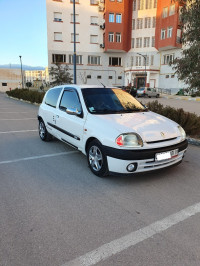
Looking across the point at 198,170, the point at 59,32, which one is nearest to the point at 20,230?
the point at 198,170

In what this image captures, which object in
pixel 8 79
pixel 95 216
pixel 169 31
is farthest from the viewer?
pixel 8 79

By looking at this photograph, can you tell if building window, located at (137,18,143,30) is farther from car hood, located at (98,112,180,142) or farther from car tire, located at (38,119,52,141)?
car hood, located at (98,112,180,142)

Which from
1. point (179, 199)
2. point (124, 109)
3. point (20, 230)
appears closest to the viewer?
point (20, 230)

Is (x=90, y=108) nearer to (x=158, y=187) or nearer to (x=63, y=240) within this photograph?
(x=158, y=187)

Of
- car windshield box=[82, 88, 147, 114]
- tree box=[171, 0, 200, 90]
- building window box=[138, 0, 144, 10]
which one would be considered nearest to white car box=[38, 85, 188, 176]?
car windshield box=[82, 88, 147, 114]

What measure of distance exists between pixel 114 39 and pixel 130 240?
146ft

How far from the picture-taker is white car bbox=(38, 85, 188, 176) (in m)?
3.56

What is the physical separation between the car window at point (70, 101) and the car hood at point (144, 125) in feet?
2.67

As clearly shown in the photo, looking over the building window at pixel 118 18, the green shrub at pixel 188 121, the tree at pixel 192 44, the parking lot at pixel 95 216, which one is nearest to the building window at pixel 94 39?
the building window at pixel 118 18

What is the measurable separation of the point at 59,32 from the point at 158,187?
43.6m

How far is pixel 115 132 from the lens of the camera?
3.63 metres

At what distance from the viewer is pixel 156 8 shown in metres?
40.2

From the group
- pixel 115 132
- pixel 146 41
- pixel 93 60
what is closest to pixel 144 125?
pixel 115 132

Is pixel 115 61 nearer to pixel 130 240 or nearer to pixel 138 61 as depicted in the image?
pixel 138 61
